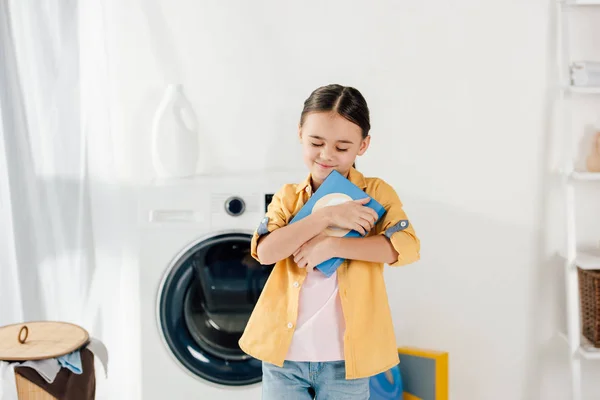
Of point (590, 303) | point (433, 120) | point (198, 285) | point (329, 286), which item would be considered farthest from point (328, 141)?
point (590, 303)

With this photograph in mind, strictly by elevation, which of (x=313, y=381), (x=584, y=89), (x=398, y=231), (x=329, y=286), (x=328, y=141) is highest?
(x=584, y=89)

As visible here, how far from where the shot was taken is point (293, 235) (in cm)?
152

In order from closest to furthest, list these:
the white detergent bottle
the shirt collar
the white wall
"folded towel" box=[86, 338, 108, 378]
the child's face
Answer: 1. the child's face
2. the shirt collar
3. "folded towel" box=[86, 338, 108, 378]
4. the white detergent bottle
5. the white wall

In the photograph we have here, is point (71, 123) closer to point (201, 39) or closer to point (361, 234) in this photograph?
point (201, 39)

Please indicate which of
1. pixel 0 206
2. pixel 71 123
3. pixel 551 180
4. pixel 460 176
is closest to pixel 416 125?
pixel 460 176

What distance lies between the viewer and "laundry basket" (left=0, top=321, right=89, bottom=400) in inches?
71.1

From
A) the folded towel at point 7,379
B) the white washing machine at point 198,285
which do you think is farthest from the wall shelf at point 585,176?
the folded towel at point 7,379

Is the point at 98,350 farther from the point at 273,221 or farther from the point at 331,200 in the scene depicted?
the point at 331,200

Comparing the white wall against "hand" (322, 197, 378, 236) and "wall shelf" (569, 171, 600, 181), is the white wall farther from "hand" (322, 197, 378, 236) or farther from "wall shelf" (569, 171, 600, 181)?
"hand" (322, 197, 378, 236)

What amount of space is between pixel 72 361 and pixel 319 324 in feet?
2.52

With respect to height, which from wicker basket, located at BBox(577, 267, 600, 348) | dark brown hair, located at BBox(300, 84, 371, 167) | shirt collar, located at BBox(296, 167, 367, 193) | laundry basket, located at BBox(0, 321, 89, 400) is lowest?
wicker basket, located at BBox(577, 267, 600, 348)

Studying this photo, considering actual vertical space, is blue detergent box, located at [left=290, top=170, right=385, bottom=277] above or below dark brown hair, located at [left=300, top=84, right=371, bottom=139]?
below

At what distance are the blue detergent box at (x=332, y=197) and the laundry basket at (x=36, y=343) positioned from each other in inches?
31.6

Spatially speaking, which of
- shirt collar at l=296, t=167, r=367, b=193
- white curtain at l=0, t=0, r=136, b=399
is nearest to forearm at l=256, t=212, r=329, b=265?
shirt collar at l=296, t=167, r=367, b=193
